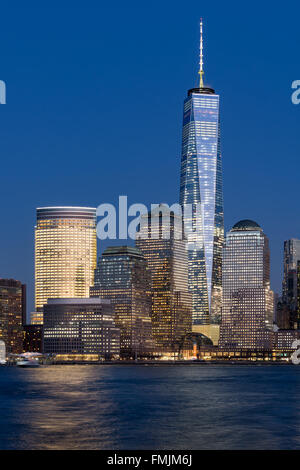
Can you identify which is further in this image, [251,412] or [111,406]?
[111,406]
